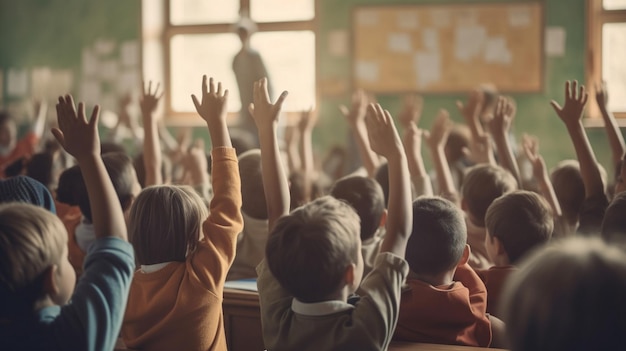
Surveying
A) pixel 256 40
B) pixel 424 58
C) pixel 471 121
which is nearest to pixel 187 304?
→ pixel 471 121

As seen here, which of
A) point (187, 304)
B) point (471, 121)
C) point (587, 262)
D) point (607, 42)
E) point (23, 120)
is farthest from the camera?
point (23, 120)

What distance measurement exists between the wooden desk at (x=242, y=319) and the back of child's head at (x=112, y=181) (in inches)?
21.0

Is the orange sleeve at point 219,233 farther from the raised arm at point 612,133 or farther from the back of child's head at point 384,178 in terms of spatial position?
the raised arm at point 612,133

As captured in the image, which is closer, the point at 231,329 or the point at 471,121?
the point at 231,329

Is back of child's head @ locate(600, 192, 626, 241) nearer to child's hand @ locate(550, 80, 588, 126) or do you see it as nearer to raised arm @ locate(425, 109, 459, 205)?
child's hand @ locate(550, 80, 588, 126)

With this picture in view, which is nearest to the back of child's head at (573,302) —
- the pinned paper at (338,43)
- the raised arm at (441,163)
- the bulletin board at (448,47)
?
the raised arm at (441,163)

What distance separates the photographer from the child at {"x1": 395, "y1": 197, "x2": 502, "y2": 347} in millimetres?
1639

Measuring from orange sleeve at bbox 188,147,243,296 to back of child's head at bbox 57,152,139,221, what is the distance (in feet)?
2.54

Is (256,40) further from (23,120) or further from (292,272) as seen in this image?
(292,272)

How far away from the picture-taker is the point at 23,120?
7824 millimetres

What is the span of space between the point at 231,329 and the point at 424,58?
15.4 feet

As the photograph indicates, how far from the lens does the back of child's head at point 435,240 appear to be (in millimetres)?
1682

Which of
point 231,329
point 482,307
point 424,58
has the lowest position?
point 231,329

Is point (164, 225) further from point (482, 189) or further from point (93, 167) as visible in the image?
point (482, 189)
